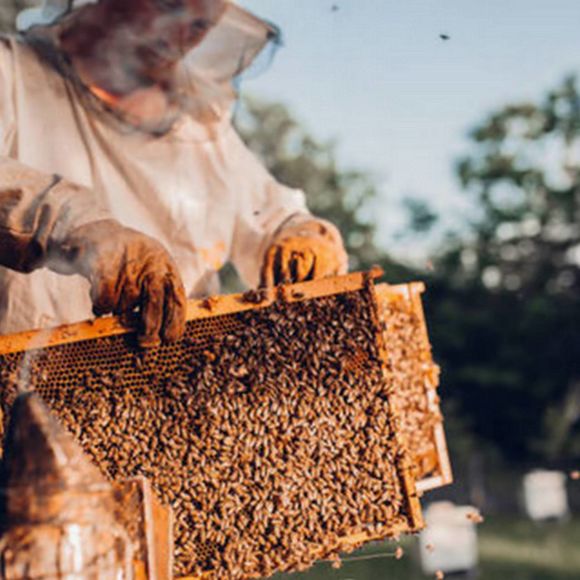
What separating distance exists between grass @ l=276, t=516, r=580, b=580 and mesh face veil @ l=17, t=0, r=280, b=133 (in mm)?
8849

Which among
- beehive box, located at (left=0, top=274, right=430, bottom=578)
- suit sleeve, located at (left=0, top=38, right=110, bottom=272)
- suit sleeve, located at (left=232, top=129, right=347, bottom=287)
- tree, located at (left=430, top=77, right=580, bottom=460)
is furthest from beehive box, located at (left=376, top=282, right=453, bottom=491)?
tree, located at (left=430, top=77, right=580, bottom=460)

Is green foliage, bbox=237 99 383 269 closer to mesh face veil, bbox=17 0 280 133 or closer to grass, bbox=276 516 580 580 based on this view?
grass, bbox=276 516 580 580

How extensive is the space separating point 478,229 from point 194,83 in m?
29.4

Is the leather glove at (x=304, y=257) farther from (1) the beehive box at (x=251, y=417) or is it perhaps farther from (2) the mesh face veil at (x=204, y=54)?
(2) the mesh face veil at (x=204, y=54)

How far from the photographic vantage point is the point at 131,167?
443 cm

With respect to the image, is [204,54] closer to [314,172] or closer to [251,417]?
[251,417]

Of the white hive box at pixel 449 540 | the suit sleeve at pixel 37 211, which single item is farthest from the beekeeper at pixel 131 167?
the white hive box at pixel 449 540

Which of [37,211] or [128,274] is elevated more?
[37,211]

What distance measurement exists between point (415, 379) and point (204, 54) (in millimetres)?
1787

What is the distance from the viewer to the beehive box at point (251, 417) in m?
3.50

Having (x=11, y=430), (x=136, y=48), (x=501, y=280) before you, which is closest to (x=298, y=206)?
(x=136, y=48)

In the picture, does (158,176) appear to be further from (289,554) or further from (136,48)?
(289,554)

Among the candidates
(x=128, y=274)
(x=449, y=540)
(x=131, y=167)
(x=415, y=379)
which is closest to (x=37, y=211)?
(x=128, y=274)

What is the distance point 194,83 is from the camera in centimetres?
459
